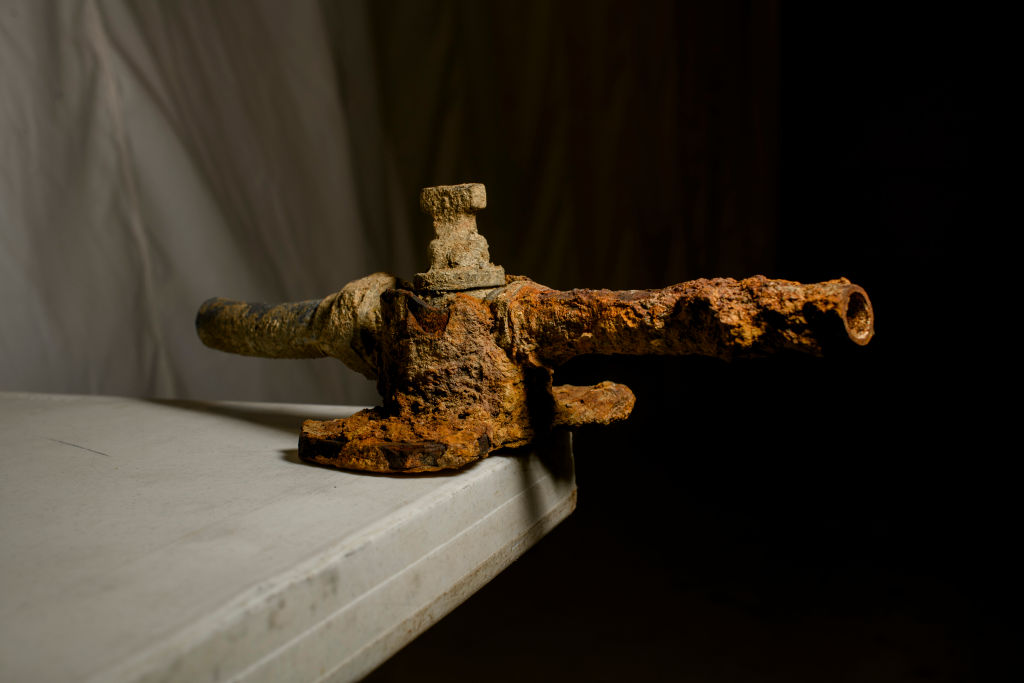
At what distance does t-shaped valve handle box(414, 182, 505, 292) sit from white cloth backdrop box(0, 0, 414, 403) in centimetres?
88

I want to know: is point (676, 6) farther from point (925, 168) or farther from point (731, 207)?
point (925, 168)

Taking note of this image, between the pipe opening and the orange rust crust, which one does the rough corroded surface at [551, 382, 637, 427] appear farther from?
the pipe opening

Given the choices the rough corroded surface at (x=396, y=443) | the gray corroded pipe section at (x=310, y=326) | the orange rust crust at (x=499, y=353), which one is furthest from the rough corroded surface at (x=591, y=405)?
the gray corroded pipe section at (x=310, y=326)

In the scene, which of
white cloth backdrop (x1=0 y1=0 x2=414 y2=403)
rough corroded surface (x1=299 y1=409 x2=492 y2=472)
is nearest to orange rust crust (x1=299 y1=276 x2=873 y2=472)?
rough corroded surface (x1=299 y1=409 x2=492 y2=472)

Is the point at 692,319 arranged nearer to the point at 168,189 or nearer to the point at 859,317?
the point at 859,317

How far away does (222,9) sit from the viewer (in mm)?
1642

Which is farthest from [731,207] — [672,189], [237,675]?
[237,675]

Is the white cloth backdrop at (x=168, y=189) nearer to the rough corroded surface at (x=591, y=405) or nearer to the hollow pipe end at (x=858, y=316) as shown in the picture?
the rough corroded surface at (x=591, y=405)

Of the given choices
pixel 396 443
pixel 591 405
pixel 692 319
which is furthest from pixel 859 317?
pixel 396 443

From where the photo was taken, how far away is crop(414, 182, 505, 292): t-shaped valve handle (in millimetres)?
889

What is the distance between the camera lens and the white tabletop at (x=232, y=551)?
0.54 metres

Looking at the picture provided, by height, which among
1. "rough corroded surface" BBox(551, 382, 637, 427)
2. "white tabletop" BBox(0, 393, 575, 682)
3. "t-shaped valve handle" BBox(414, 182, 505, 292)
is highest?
"t-shaped valve handle" BBox(414, 182, 505, 292)

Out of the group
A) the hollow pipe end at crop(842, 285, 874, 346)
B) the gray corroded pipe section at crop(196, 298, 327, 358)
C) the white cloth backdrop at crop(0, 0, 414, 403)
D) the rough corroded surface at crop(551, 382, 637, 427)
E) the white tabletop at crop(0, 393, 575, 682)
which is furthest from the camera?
the white cloth backdrop at crop(0, 0, 414, 403)

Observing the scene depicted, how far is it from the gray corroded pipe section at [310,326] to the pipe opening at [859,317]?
0.51 m
